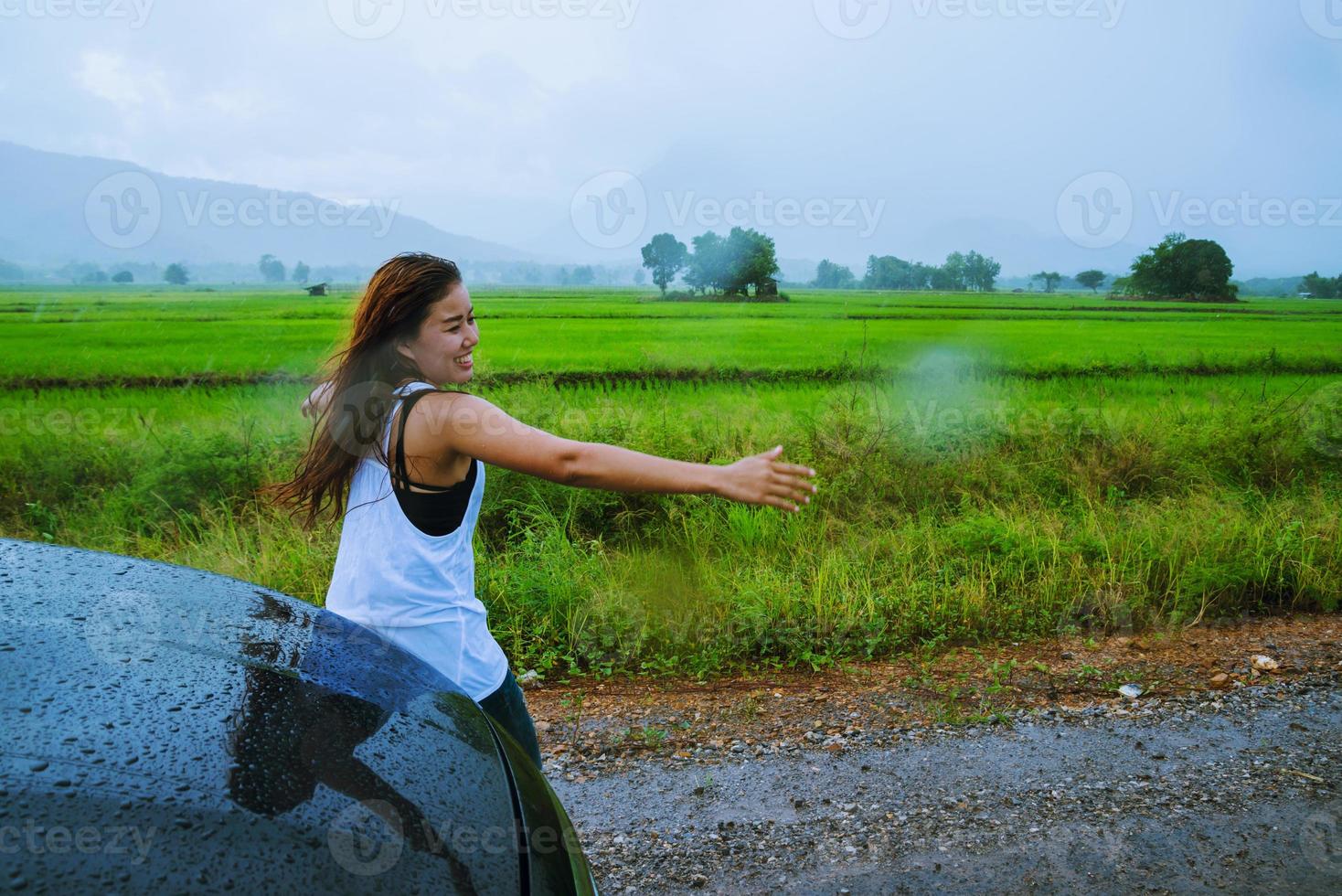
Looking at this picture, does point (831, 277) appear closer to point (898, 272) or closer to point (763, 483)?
point (898, 272)

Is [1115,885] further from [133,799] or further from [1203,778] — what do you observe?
[133,799]

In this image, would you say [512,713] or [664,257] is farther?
[664,257]

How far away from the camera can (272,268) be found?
30.9 metres

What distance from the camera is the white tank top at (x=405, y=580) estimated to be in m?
1.80

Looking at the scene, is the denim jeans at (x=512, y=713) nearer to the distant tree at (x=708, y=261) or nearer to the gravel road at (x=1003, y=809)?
the gravel road at (x=1003, y=809)

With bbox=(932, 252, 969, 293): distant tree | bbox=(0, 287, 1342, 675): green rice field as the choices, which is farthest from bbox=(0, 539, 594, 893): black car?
bbox=(932, 252, 969, 293): distant tree

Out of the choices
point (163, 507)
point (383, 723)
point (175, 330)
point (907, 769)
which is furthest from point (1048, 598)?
point (175, 330)

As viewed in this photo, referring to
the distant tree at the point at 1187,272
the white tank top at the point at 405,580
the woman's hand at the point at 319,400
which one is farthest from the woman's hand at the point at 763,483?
the distant tree at the point at 1187,272

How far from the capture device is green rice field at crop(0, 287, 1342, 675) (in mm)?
4078

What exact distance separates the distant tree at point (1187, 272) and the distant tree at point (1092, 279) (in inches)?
52.4

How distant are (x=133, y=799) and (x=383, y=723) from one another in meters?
0.43

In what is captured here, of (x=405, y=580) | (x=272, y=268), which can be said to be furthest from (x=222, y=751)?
(x=272, y=268)

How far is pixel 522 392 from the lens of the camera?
23.1 feet

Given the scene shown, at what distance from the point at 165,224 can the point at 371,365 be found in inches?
2431
